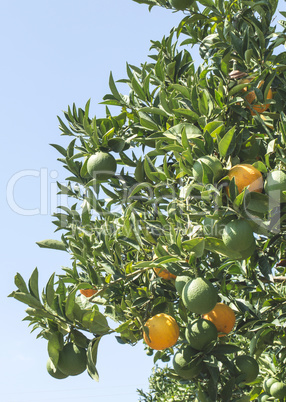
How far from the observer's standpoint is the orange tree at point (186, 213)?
7.26 ft

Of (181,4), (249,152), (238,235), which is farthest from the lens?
(181,4)

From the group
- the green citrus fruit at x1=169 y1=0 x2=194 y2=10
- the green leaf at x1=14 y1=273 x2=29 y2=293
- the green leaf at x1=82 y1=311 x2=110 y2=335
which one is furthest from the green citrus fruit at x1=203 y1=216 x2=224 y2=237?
the green citrus fruit at x1=169 y1=0 x2=194 y2=10

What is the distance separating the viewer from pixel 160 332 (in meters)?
2.49

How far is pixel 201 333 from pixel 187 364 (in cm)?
21

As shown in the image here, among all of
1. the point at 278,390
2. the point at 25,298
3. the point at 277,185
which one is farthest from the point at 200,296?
the point at 278,390

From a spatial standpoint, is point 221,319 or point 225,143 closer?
point 225,143

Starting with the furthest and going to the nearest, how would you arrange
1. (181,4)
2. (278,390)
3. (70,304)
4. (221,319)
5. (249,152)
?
1. (278,390)
2. (181,4)
3. (221,319)
4. (249,152)
5. (70,304)

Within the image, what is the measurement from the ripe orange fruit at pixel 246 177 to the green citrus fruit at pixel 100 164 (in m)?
0.78

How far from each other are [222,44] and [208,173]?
1.16 meters

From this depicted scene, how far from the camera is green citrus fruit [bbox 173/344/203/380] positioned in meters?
2.52

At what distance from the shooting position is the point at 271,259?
3188 mm

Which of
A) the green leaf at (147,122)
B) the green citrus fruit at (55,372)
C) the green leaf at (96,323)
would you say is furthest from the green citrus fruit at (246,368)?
the green leaf at (147,122)

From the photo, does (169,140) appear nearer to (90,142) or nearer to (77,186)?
(90,142)

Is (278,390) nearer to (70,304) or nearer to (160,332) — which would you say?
(160,332)
